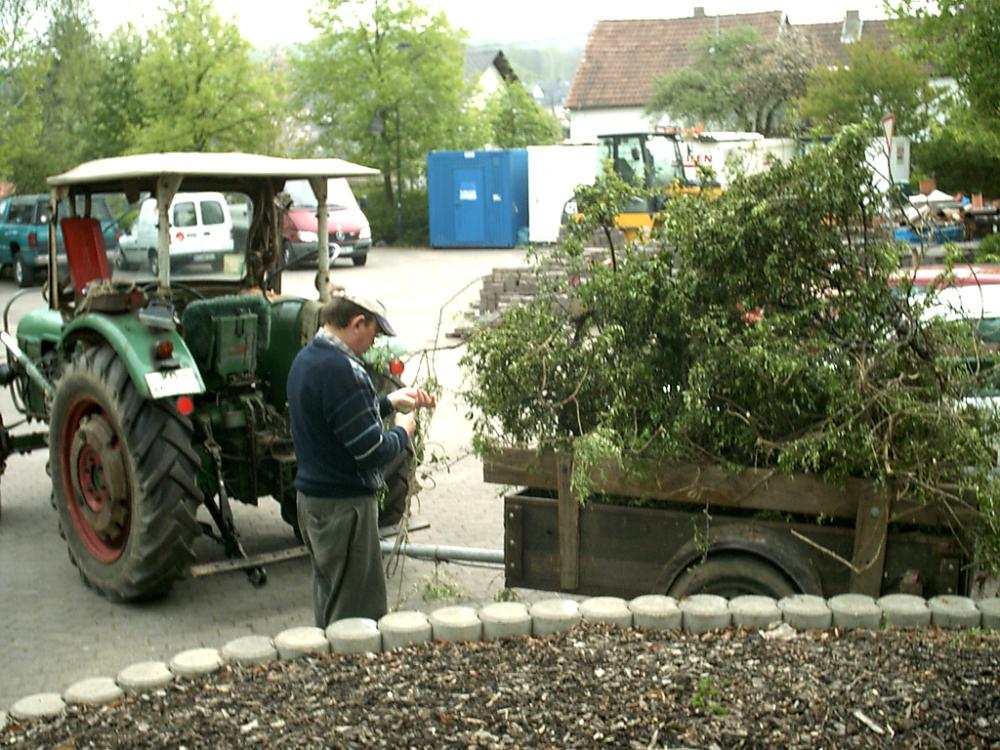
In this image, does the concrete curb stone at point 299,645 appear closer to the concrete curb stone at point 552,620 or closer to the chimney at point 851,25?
the concrete curb stone at point 552,620

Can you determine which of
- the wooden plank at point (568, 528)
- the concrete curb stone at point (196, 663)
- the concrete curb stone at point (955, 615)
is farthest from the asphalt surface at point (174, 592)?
the concrete curb stone at point (955, 615)

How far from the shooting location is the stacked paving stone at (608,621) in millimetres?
4723

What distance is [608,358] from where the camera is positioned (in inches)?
227

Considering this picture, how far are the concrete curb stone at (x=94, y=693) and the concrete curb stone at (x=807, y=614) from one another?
2.37 metres

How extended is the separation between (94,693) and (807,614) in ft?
8.24

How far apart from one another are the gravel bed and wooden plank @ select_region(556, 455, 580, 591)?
2.87 ft

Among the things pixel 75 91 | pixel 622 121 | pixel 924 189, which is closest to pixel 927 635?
pixel 924 189

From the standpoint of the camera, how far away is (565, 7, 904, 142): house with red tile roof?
4612 cm

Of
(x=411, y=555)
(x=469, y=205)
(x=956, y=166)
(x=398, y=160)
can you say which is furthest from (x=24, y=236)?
(x=411, y=555)

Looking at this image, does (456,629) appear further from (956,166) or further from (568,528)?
(956,166)

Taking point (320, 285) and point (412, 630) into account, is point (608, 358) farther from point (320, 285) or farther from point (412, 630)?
point (320, 285)

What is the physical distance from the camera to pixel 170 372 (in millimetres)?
7035

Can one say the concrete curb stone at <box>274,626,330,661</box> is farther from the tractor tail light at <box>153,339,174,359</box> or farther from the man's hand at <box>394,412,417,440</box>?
the tractor tail light at <box>153,339,174,359</box>

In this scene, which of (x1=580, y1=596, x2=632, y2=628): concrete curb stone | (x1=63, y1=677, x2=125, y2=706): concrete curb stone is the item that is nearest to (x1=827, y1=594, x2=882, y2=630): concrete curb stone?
(x1=580, y1=596, x2=632, y2=628): concrete curb stone
